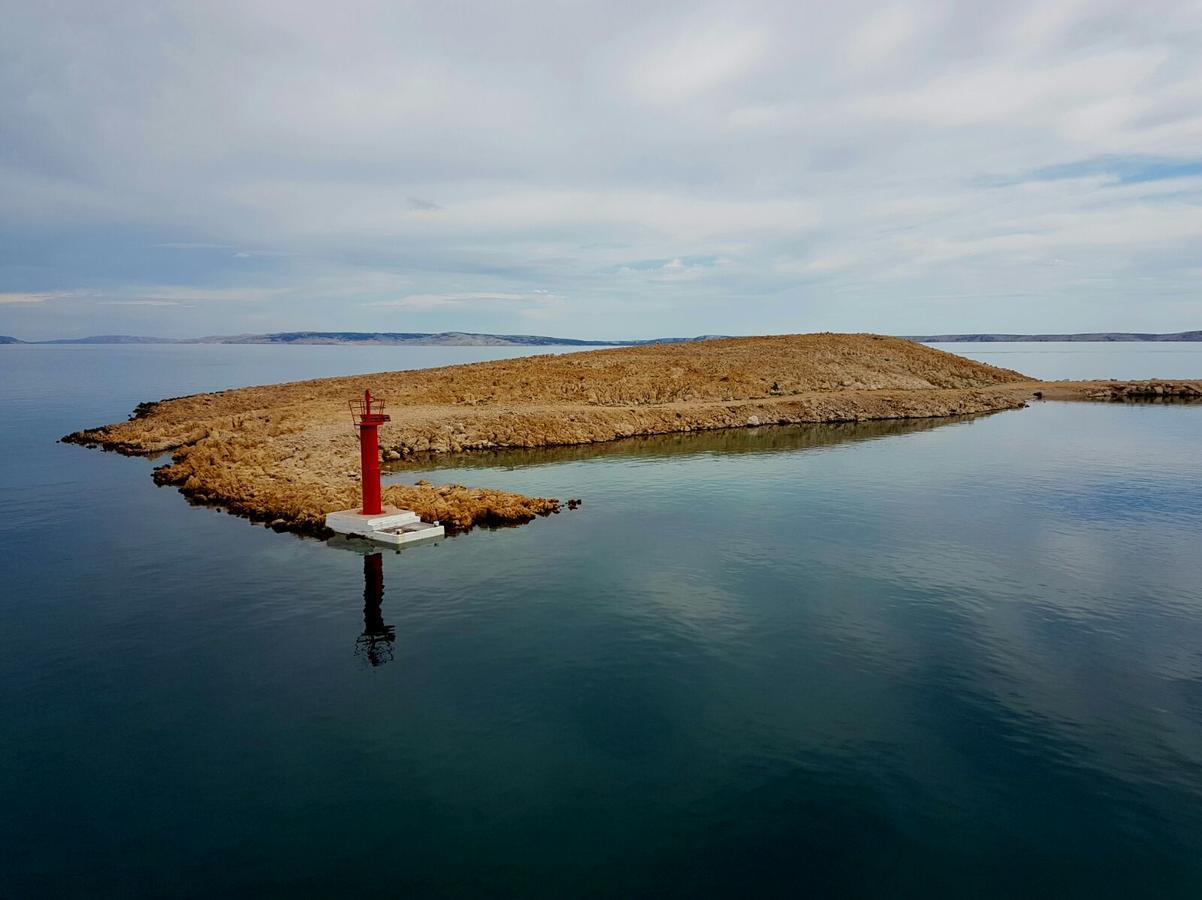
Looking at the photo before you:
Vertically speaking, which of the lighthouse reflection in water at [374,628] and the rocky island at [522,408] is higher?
the rocky island at [522,408]

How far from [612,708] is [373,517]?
1764cm

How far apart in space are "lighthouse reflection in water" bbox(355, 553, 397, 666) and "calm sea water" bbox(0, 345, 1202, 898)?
201 mm

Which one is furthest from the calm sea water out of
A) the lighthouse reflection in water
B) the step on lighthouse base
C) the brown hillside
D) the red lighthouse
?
the brown hillside

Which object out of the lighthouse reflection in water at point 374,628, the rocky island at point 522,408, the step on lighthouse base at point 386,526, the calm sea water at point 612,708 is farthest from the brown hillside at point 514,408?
the lighthouse reflection in water at point 374,628

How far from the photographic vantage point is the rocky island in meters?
37.2

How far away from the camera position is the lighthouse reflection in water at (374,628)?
65.2 ft

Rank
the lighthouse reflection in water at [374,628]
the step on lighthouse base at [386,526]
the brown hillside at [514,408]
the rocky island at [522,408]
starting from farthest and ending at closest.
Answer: the brown hillside at [514,408] → the rocky island at [522,408] → the step on lighthouse base at [386,526] → the lighthouse reflection in water at [374,628]

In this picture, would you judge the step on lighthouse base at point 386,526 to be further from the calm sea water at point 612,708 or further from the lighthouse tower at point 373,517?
the calm sea water at point 612,708

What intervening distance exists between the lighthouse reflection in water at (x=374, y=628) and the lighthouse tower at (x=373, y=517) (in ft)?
9.57

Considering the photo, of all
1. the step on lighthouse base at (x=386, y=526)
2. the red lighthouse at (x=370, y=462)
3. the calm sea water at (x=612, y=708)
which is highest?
the red lighthouse at (x=370, y=462)

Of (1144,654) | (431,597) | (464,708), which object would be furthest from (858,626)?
(431,597)

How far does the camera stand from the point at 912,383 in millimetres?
91500

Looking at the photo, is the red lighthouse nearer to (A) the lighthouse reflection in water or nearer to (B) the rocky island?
(B) the rocky island

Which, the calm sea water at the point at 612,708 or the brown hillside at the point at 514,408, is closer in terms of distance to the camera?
the calm sea water at the point at 612,708
